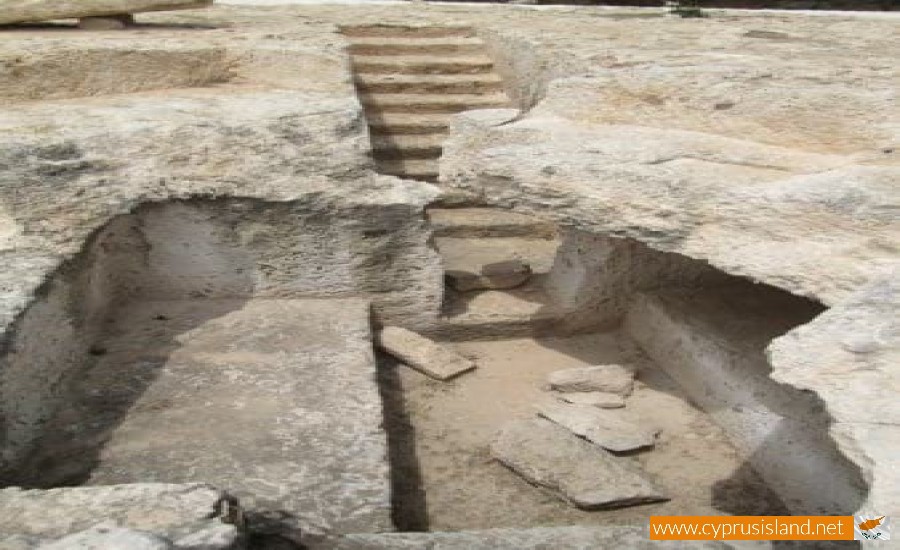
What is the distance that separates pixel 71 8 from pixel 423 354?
2797 mm

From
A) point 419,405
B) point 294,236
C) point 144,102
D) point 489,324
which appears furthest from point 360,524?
point 144,102

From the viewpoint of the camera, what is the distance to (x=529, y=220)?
4.54 metres

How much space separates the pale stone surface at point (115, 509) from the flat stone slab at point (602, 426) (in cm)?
151

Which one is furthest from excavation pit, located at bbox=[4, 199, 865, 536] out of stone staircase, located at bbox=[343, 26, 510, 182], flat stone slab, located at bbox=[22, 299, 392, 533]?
stone staircase, located at bbox=[343, 26, 510, 182]

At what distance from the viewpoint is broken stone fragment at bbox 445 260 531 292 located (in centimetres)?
398

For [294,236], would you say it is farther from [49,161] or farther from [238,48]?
[238,48]

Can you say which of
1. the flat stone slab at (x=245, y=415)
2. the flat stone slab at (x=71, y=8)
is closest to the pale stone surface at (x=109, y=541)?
the flat stone slab at (x=245, y=415)

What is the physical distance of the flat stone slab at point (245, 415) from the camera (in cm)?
224

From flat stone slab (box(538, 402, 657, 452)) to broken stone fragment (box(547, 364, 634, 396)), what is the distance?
0.46ft

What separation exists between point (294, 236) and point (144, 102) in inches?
39.9

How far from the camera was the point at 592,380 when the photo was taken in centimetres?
342

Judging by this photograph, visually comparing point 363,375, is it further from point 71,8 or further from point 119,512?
point 71,8

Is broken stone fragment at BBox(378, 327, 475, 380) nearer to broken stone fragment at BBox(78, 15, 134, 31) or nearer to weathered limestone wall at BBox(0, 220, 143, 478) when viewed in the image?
weathered limestone wall at BBox(0, 220, 143, 478)

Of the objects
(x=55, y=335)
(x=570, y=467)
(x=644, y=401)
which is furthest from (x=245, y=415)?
(x=644, y=401)
